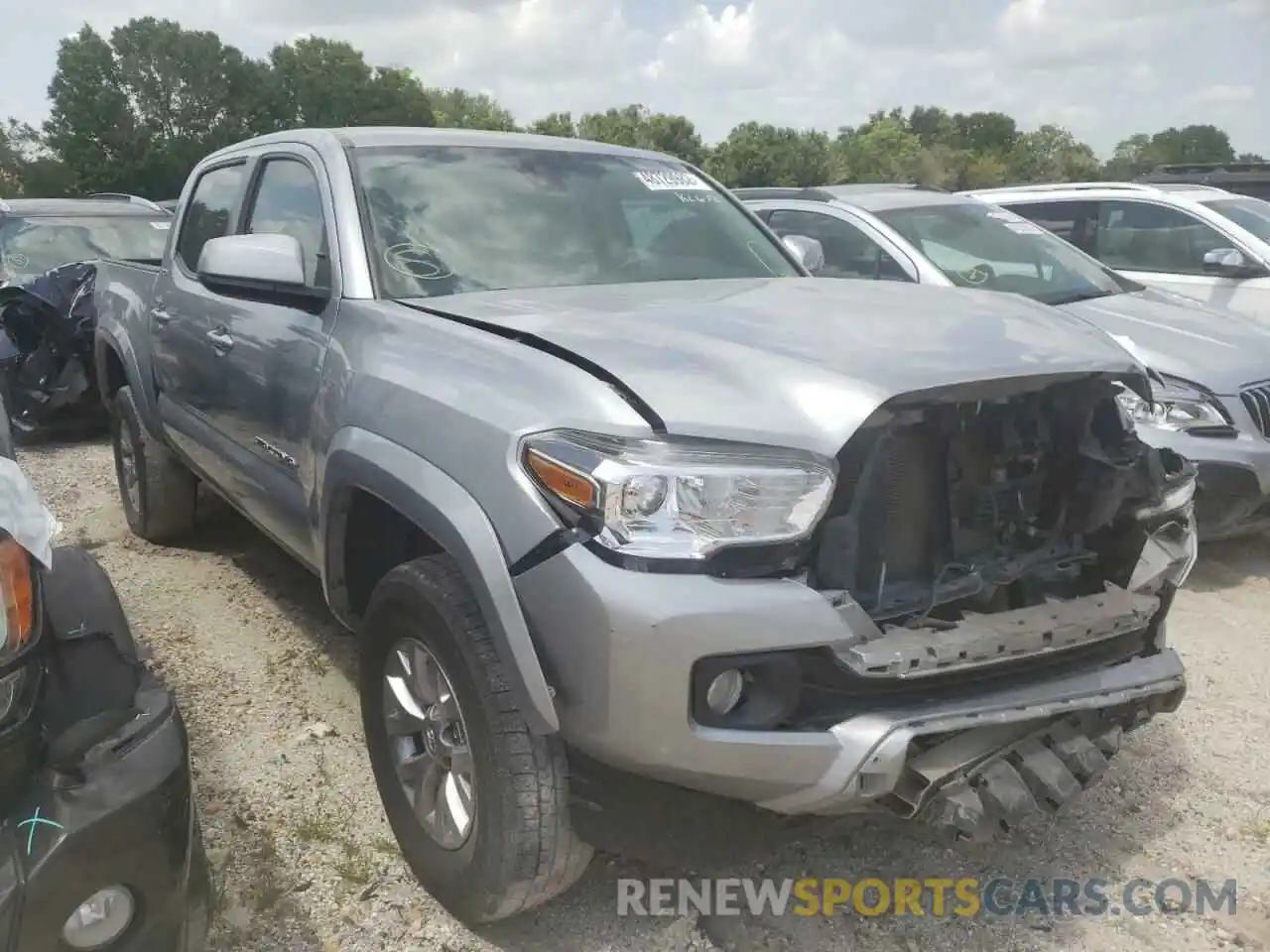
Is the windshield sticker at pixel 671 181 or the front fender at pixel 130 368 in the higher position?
the windshield sticker at pixel 671 181

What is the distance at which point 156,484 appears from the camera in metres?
4.91

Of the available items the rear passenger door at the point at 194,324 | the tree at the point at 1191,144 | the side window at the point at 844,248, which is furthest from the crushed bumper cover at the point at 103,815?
the tree at the point at 1191,144

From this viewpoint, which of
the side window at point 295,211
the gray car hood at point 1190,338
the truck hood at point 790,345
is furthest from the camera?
the gray car hood at point 1190,338

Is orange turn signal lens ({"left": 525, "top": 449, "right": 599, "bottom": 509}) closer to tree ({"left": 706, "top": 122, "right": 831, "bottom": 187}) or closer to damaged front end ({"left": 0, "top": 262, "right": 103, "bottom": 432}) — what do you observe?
damaged front end ({"left": 0, "top": 262, "right": 103, "bottom": 432})

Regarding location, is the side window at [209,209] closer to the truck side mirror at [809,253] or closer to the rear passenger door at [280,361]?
the rear passenger door at [280,361]

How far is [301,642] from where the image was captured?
4.05m

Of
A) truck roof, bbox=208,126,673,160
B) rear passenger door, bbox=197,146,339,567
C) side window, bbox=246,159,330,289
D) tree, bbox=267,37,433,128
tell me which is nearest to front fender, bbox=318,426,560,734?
rear passenger door, bbox=197,146,339,567

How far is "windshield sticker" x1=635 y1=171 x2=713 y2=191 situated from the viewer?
3.78m

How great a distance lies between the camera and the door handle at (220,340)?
140 inches

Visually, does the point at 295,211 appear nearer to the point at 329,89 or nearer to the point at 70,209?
the point at 70,209

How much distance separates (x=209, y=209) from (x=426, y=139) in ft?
4.38

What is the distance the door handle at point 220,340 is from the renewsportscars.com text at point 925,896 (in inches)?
83.9

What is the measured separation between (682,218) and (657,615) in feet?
6.97

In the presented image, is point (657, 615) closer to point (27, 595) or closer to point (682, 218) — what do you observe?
point (27, 595)
